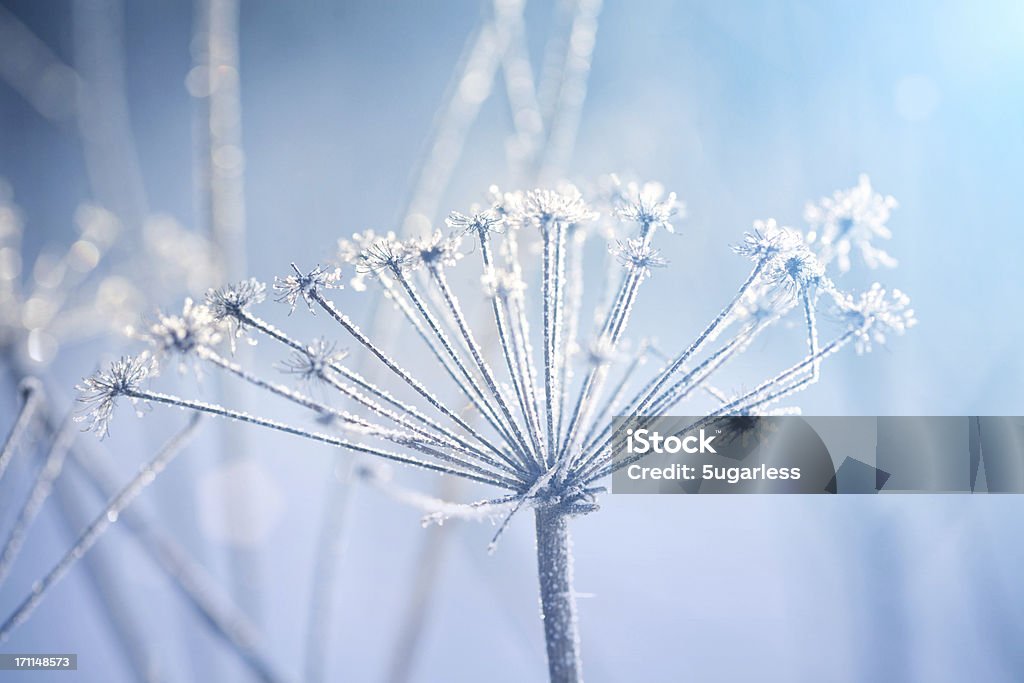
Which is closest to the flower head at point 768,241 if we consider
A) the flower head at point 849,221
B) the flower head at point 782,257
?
the flower head at point 782,257

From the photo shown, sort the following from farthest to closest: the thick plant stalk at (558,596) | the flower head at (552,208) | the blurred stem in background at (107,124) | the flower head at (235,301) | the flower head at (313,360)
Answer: the blurred stem in background at (107,124)
the flower head at (552,208)
the flower head at (235,301)
the flower head at (313,360)
the thick plant stalk at (558,596)

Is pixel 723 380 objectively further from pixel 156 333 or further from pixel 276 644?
pixel 276 644

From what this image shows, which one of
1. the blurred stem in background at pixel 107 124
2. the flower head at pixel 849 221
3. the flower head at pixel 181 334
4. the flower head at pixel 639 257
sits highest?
the blurred stem in background at pixel 107 124

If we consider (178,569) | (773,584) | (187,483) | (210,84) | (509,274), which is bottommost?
(773,584)

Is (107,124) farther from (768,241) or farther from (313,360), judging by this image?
(768,241)

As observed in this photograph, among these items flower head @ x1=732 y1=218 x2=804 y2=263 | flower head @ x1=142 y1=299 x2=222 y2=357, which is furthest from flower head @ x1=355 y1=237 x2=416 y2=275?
flower head @ x1=732 y1=218 x2=804 y2=263

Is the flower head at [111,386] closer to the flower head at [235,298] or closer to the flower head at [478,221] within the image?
the flower head at [235,298]

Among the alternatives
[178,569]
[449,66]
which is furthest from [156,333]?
[449,66]
